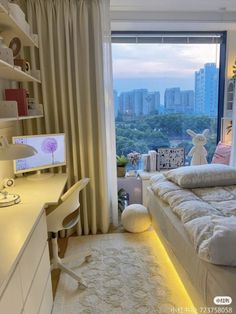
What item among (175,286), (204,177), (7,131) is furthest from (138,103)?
(175,286)

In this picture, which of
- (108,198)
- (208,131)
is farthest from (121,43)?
(108,198)

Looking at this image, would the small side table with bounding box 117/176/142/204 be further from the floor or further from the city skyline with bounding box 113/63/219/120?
the city skyline with bounding box 113/63/219/120

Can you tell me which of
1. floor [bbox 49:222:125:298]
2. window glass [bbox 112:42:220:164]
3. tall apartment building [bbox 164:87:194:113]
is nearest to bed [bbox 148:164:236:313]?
floor [bbox 49:222:125:298]

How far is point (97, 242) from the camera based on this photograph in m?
2.77

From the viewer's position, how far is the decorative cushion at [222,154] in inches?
137

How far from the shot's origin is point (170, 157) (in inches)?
144

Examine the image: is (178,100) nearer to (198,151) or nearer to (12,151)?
(198,151)

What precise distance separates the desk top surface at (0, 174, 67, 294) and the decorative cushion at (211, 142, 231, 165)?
211cm

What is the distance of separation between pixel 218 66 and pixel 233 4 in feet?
2.89

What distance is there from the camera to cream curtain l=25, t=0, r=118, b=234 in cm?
261

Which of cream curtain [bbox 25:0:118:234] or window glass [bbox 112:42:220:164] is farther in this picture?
window glass [bbox 112:42:220:164]

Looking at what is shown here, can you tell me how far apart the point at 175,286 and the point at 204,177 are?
3.31 ft

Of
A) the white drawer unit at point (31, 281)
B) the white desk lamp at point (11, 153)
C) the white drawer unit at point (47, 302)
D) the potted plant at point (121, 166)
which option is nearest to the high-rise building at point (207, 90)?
the potted plant at point (121, 166)

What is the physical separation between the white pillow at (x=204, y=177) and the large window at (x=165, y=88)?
48.7 inches
